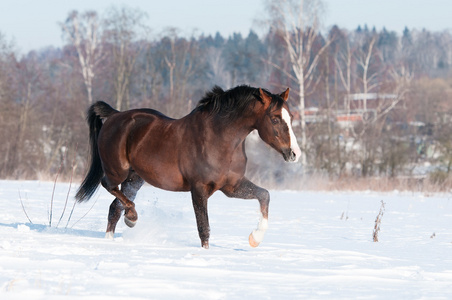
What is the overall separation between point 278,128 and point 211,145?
67cm

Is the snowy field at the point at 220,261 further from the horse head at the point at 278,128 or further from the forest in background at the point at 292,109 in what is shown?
the forest in background at the point at 292,109

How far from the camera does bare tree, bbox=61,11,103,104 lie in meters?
42.4

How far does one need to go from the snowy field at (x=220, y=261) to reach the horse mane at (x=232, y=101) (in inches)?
49.5

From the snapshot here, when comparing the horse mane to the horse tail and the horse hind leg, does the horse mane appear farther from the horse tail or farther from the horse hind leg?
the horse tail

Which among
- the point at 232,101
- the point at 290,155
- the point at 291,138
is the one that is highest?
the point at 232,101

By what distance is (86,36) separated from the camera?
149 ft

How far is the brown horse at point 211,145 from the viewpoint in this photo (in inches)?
225

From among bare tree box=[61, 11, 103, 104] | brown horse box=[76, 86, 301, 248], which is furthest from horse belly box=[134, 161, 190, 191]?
bare tree box=[61, 11, 103, 104]

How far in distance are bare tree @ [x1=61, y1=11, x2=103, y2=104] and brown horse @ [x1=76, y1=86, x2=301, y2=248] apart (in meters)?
36.3

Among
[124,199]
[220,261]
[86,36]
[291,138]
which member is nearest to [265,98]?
[291,138]

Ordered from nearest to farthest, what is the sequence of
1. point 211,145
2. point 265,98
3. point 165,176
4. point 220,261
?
point 220,261 < point 265,98 < point 211,145 < point 165,176

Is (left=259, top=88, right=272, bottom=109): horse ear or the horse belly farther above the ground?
(left=259, top=88, right=272, bottom=109): horse ear

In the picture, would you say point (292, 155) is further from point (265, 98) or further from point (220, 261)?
point (220, 261)

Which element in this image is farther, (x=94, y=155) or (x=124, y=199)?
(x=94, y=155)
